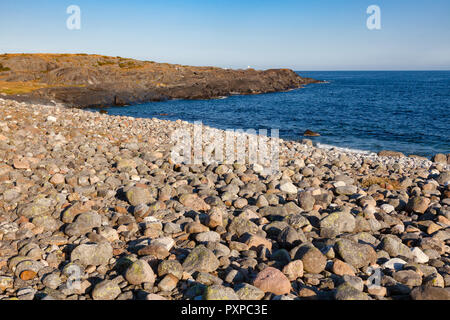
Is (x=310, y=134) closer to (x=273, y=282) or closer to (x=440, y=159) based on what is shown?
(x=440, y=159)

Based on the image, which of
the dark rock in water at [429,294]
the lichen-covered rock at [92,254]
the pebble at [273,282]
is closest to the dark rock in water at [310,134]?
the dark rock in water at [429,294]

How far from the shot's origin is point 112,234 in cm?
473

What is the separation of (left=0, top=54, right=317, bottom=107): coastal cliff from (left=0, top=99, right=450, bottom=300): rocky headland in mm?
37577

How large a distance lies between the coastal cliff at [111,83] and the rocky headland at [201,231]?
37.6 metres

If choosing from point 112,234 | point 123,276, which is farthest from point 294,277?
point 112,234

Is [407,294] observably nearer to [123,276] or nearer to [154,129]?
[123,276]

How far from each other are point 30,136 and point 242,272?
860 centimetres

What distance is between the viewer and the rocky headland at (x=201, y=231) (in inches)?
141

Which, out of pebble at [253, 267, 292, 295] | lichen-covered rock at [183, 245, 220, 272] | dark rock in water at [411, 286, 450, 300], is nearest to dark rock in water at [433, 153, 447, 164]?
dark rock in water at [411, 286, 450, 300]

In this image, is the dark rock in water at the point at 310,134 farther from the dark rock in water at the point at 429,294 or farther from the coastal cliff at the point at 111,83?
→ the coastal cliff at the point at 111,83

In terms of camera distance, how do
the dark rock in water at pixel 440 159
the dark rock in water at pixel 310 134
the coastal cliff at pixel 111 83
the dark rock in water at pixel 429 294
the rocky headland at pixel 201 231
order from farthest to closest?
1. the coastal cliff at pixel 111 83
2. the dark rock in water at pixel 310 134
3. the dark rock in water at pixel 440 159
4. the rocky headland at pixel 201 231
5. the dark rock in water at pixel 429 294

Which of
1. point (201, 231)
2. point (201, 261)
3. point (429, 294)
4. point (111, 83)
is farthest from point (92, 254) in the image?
point (111, 83)

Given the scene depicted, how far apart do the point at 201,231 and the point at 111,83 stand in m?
52.9

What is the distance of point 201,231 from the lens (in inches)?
195
